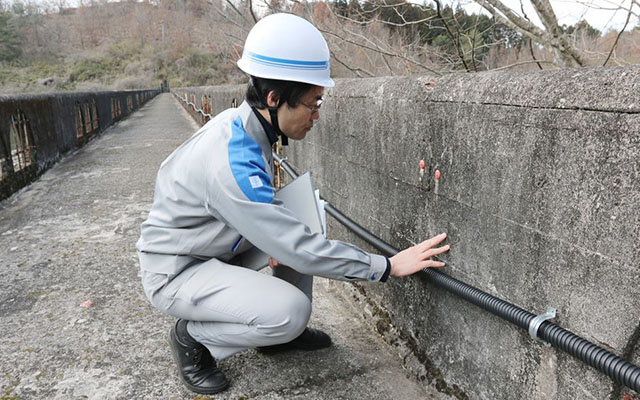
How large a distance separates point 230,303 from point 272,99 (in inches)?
35.7

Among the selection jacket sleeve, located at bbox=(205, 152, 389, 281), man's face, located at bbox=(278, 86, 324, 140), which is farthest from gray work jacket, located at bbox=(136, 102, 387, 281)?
man's face, located at bbox=(278, 86, 324, 140)

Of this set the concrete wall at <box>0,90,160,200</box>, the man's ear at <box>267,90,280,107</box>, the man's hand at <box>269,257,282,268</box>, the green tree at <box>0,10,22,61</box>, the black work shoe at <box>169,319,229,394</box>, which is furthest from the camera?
the green tree at <box>0,10,22,61</box>

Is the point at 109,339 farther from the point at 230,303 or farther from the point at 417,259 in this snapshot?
the point at 417,259

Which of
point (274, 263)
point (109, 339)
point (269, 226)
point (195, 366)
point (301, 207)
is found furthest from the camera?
point (109, 339)

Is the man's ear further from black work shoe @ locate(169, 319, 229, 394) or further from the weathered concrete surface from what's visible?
black work shoe @ locate(169, 319, 229, 394)

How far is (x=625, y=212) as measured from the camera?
4.22ft

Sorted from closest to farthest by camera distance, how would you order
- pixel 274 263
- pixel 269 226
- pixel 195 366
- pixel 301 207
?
1. pixel 269 226
2. pixel 195 366
3. pixel 301 207
4. pixel 274 263

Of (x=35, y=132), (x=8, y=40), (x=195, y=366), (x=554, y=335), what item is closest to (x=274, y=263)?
(x=195, y=366)

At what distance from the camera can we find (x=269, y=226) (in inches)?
73.9

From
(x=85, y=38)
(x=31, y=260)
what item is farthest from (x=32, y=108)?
(x=85, y=38)

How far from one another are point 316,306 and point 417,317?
968 mm

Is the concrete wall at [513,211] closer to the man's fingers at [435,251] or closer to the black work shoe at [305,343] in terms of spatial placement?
the man's fingers at [435,251]

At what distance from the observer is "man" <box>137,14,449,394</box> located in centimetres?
190

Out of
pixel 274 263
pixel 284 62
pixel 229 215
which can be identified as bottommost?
pixel 274 263
